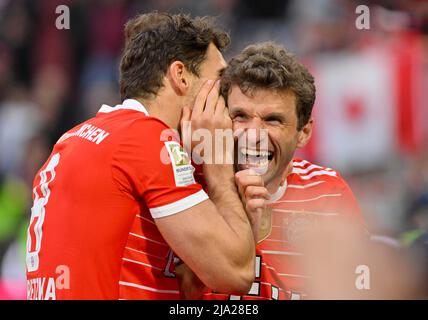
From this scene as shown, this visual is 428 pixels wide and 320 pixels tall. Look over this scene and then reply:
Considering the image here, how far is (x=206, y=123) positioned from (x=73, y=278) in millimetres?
780

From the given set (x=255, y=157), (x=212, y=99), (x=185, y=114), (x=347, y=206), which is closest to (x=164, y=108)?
(x=185, y=114)

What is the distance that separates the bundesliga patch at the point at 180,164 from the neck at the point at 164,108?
0.27m

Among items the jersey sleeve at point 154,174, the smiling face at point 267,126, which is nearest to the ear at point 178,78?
the smiling face at point 267,126

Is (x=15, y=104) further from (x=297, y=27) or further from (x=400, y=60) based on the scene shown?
(x=400, y=60)

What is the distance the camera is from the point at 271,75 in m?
3.63

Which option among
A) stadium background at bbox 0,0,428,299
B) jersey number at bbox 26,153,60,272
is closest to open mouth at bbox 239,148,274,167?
jersey number at bbox 26,153,60,272

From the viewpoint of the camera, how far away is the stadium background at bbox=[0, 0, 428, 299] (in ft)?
21.4

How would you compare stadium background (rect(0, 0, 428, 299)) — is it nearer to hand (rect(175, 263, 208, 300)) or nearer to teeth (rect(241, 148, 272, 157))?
teeth (rect(241, 148, 272, 157))

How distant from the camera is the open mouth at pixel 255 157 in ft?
11.8

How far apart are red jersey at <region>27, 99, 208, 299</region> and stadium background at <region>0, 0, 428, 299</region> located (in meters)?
2.31

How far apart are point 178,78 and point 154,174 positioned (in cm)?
53

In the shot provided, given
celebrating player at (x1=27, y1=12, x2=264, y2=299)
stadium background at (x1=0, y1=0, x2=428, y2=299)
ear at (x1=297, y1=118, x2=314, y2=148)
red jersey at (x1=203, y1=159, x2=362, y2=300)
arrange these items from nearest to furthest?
celebrating player at (x1=27, y1=12, x2=264, y2=299) < red jersey at (x1=203, y1=159, x2=362, y2=300) < ear at (x1=297, y1=118, x2=314, y2=148) < stadium background at (x1=0, y1=0, x2=428, y2=299)

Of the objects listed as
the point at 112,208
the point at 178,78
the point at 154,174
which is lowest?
the point at 112,208

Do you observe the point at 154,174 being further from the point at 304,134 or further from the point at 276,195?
the point at 304,134
